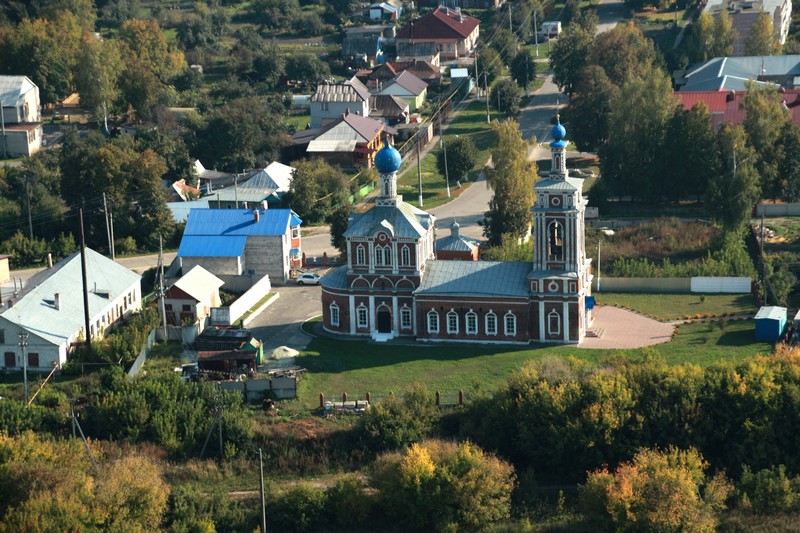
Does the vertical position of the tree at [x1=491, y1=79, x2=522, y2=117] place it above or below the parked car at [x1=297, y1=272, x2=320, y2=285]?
above

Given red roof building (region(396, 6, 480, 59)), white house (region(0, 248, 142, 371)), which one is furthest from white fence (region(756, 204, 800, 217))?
red roof building (region(396, 6, 480, 59))

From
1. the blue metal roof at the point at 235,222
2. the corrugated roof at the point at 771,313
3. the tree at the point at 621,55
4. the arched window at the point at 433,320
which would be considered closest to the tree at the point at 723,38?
the tree at the point at 621,55

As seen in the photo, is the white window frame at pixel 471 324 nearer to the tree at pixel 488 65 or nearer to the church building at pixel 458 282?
the church building at pixel 458 282

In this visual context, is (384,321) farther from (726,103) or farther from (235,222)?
(726,103)

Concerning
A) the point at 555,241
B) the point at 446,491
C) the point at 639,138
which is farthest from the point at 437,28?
the point at 446,491

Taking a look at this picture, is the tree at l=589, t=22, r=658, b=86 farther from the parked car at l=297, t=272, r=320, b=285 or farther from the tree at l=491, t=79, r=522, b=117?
the parked car at l=297, t=272, r=320, b=285

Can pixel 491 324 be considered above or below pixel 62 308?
below

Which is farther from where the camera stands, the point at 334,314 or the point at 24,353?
the point at 334,314
